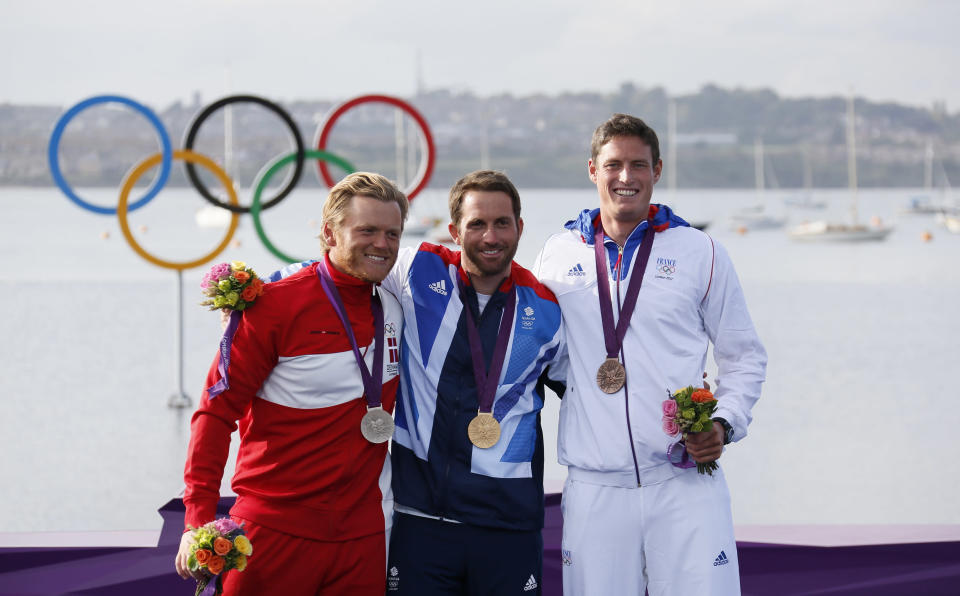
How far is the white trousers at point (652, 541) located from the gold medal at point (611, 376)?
0.26 meters

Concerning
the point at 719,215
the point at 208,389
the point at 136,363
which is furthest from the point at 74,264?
the point at 719,215

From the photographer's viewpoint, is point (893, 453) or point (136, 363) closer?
point (893, 453)

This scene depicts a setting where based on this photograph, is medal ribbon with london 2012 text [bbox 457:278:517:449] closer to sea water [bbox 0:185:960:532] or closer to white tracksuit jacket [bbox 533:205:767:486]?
white tracksuit jacket [bbox 533:205:767:486]

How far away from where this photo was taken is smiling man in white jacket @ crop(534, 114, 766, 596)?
9.56 feet

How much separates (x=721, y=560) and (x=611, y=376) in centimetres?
61

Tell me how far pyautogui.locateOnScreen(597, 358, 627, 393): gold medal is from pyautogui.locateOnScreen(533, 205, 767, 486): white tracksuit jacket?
2 cm

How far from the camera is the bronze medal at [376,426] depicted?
2773 mm

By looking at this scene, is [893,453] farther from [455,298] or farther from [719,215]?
[719,215]

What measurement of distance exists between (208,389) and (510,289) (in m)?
0.89

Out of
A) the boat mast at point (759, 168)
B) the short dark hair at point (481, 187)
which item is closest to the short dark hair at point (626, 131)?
the short dark hair at point (481, 187)

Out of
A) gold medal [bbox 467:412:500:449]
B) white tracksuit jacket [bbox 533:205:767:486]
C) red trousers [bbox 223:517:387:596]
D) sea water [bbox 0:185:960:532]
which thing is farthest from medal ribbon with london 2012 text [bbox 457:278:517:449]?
sea water [bbox 0:185:960:532]

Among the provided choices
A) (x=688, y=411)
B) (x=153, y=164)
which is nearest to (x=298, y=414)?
(x=688, y=411)

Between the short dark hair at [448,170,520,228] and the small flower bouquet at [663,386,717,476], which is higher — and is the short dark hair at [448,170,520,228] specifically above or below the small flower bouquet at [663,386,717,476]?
above

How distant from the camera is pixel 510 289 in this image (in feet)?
9.77
